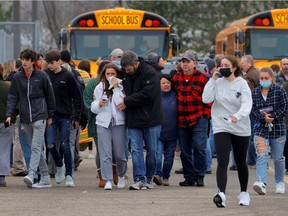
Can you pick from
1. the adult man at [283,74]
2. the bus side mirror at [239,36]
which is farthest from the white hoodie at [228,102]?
the bus side mirror at [239,36]

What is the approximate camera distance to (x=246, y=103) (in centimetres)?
1159

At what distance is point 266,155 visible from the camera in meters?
13.2

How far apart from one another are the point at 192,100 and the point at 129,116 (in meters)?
0.95

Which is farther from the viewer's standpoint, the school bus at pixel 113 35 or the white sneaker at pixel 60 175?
the school bus at pixel 113 35

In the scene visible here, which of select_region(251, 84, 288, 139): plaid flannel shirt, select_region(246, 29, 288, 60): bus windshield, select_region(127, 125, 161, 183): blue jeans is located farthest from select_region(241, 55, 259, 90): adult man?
select_region(246, 29, 288, 60): bus windshield

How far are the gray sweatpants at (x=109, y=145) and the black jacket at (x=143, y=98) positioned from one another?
0.64ft

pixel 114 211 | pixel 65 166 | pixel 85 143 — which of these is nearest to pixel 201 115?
pixel 65 166

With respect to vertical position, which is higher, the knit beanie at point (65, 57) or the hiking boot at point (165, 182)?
the knit beanie at point (65, 57)

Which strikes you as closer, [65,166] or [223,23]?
[65,166]

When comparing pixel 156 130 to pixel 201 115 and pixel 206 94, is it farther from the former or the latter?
pixel 206 94

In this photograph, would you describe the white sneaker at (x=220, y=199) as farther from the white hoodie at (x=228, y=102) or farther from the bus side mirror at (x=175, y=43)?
the bus side mirror at (x=175, y=43)

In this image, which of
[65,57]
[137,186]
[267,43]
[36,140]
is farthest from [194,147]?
[267,43]

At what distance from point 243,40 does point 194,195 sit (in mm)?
13993

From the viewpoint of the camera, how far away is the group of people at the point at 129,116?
1334 cm
